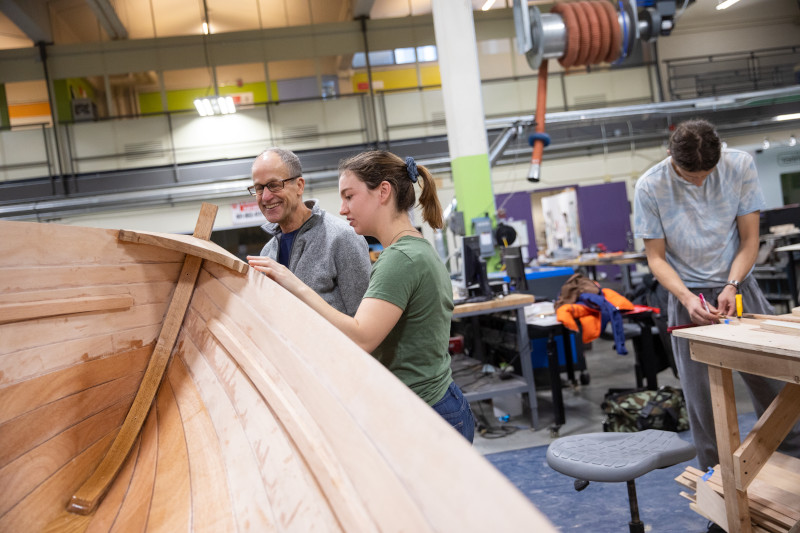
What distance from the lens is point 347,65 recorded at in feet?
42.9

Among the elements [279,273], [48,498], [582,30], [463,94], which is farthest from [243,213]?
[279,273]

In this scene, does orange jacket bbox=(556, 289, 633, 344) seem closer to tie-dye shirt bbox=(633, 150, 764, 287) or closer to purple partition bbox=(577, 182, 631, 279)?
tie-dye shirt bbox=(633, 150, 764, 287)

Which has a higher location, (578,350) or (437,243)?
(437,243)

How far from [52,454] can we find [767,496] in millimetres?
2243

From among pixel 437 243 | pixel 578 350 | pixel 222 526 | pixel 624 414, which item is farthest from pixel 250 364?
pixel 437 243

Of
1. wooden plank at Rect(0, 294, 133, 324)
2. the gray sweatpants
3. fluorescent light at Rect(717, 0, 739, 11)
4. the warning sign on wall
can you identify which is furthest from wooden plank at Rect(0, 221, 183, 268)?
fluorescent light at Rect(717, 0, 739, 11)

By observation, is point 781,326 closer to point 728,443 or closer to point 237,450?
point 728,443

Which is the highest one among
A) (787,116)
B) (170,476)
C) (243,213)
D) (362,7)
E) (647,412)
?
(362,7)

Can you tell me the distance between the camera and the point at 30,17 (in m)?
11.3

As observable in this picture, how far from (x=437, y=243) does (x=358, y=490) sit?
6.90 meters

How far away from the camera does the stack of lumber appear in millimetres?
1979

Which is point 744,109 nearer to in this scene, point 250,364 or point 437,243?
point 437,243

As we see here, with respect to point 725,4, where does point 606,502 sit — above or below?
below

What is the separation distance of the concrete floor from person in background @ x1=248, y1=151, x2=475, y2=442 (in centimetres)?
264
